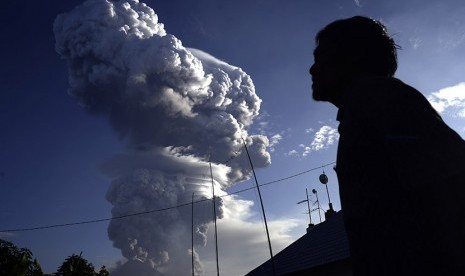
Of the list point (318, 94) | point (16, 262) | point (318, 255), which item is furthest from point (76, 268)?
point (318, 94)

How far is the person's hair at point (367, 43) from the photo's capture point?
1.60 metres

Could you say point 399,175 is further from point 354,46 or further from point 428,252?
point 354,46

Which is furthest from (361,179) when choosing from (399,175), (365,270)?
(365,270)

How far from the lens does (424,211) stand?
1.01 meters

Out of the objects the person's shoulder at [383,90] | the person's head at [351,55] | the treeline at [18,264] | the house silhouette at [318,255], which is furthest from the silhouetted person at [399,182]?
the treeline at [18,264]

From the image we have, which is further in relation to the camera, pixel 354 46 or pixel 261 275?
pixel 261 275

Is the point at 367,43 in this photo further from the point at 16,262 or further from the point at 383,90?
the point at 16,262

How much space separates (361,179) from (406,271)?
31 centimetres

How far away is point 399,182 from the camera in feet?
3.52

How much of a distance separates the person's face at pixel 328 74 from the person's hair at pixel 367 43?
1.4 inches

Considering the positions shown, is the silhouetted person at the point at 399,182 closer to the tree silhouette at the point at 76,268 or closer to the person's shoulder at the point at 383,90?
the person's shoulder at the point at 383,90

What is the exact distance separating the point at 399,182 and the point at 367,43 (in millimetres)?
796

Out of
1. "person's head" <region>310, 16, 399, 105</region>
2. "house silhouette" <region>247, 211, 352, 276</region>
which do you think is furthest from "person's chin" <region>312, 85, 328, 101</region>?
"house silhouette" <region>247, 211, 352, 276</region>

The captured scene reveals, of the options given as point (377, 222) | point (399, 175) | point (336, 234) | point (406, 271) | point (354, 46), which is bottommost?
point (406, 271)
